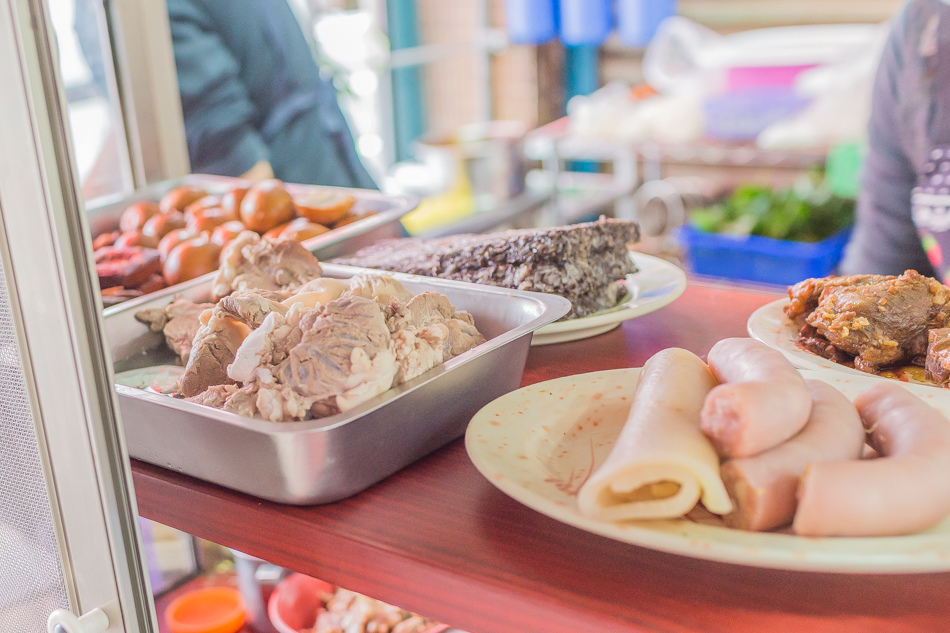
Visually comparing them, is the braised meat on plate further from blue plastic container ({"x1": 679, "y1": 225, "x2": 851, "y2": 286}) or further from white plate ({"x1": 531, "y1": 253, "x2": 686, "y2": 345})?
blue plastic container ({"x1": 679, "y1": 225, "x2": 851, "y2": 286})

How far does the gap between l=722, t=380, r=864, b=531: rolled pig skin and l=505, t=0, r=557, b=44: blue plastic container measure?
3264 millimetres

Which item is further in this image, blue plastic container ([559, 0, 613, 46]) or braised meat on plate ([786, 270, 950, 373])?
blue plastic container ([559, 0, 613, 46])

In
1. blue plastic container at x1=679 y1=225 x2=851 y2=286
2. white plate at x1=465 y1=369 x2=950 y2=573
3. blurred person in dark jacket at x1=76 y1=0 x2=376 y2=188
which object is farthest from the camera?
blue plastic container at x1=679 y1=225 x2=851 y2=286

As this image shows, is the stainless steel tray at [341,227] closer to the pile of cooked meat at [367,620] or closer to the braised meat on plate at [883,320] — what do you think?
the pile of cooked meat at [367,620]

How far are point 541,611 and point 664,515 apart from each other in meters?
0.11

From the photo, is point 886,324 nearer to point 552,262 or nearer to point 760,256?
point 552,262

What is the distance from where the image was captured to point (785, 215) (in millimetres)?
2818

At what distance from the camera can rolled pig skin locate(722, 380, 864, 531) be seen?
0.57m

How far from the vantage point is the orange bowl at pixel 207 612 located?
4.86ft

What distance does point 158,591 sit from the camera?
5.14 ft

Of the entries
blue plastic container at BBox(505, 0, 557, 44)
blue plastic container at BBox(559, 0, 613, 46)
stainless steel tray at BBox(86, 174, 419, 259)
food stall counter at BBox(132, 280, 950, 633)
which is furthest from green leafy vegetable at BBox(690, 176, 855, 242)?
food stall counter at BBox(132, 280, 950, 633)

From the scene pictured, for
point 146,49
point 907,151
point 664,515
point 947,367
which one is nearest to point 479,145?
point 146,49

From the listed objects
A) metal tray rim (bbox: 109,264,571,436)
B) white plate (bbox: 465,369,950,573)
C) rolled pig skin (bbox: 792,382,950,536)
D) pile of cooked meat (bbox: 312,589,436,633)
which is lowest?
pile of cooked meat (bbox: 312,589,436,633)

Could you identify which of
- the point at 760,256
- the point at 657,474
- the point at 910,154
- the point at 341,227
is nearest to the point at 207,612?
the point at 341,227
